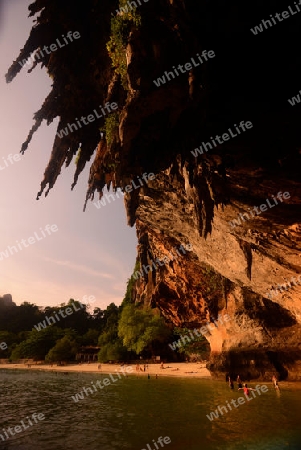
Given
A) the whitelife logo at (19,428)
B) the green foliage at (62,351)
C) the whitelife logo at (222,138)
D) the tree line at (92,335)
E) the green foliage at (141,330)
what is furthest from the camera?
the green foliage at (62,351)

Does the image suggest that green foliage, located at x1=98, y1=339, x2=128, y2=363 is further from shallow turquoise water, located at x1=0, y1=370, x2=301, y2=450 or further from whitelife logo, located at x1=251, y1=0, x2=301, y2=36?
whitelife logo, located at x1=251, y1=0, x2=301, y2=36

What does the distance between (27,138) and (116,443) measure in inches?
470

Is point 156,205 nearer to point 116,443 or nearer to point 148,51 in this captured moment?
point 148,51

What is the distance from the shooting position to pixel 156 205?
1451 centimetres

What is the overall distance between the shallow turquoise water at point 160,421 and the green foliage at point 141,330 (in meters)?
18.0

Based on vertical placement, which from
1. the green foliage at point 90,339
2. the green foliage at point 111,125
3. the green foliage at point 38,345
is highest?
the green foliage at point 111,125

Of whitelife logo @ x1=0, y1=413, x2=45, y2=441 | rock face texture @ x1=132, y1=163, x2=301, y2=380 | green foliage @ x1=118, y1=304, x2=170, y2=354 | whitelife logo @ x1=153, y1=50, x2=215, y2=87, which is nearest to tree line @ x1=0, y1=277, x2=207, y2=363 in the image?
green foliage @ x1=118, y1=304, x2=170, y2=354

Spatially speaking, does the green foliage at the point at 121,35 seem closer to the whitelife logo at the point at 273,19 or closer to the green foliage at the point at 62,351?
the whitelife logo at the point at 273,19

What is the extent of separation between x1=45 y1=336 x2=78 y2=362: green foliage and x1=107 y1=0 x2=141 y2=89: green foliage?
55755 millimetres

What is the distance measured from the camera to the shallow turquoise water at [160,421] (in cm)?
1048

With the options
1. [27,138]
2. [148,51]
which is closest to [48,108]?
[27,138]

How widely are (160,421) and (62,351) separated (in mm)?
45244

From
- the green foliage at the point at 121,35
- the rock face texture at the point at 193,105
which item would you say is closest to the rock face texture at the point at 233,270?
the rock face texture at the point at 193,105

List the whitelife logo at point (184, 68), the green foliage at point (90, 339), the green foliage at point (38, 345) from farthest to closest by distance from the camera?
the green foliage at point (90, 339), the green foliage at point (38, 345), the whitelife logo at point (184, 68)
